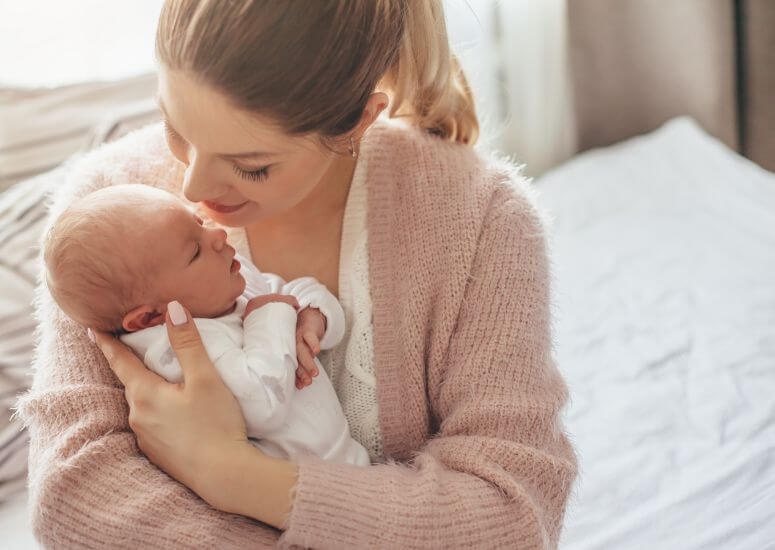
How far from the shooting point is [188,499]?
108 cm

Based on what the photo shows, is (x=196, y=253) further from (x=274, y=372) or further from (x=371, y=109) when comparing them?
(x=371, y=109)

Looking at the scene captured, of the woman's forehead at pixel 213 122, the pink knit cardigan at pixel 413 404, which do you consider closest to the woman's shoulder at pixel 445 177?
the pink knit cardigan at pixel 413 404

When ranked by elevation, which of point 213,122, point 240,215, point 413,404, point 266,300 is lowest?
point 413,404

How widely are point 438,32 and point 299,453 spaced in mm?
610

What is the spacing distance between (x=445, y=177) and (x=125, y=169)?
0.49 meters

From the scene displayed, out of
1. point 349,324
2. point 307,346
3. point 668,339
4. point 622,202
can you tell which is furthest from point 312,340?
point 622,202

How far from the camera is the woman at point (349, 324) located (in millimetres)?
1041

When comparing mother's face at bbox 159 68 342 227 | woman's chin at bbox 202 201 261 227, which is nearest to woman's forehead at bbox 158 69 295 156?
mother's face at bbox 159 68 342 227

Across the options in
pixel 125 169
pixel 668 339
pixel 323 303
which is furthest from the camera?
pixel 668 339

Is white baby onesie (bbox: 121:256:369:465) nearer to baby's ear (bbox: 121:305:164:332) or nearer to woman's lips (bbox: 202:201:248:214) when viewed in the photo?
baby's ear (bbox: 121:305:164:332)

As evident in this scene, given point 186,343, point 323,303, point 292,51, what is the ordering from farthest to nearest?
point 323,303, point 186,343, point 292,51

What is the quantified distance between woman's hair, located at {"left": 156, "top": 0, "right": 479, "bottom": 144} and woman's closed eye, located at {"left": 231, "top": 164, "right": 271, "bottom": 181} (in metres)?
0.08

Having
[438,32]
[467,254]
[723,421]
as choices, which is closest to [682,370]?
[723,421]

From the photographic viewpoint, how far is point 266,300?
1.16 metres
